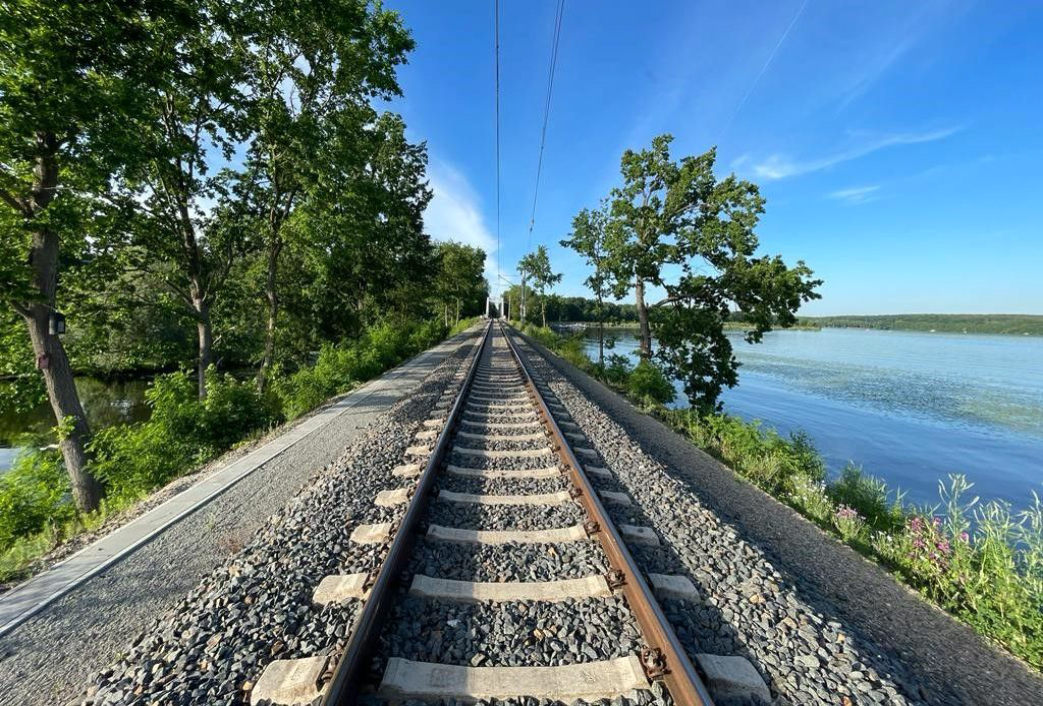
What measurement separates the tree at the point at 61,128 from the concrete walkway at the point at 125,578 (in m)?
4.40

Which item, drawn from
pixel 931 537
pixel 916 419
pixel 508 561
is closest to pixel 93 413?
pixel 508 561

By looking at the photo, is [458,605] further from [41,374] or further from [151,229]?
[151,229]

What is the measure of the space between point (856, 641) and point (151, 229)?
580 inches

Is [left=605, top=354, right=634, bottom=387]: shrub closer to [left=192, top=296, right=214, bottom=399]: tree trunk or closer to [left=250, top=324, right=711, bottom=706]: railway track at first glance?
[left=250, top=324, right=711, bottom=706]: railway track

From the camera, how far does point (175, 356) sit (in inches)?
456

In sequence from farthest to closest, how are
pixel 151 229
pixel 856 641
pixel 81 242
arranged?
pixel 151 229 → pixel 81 242 → pixel 856 641

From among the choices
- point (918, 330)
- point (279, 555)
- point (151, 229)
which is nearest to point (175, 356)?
point (151, 229)

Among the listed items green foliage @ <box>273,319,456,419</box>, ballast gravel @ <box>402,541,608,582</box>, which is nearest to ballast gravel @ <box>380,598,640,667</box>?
ballast gravel @ <box>402,541,608,582</box>

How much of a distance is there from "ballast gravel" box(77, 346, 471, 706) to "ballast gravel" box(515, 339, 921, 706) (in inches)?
86.3

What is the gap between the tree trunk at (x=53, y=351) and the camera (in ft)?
21.4

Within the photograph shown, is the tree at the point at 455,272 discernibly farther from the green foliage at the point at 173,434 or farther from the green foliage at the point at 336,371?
the green foliage at the point at 173,434

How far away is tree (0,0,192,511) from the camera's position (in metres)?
5.19

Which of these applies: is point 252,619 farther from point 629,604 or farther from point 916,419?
point 916,419

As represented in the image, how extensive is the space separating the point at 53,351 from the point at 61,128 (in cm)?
375
